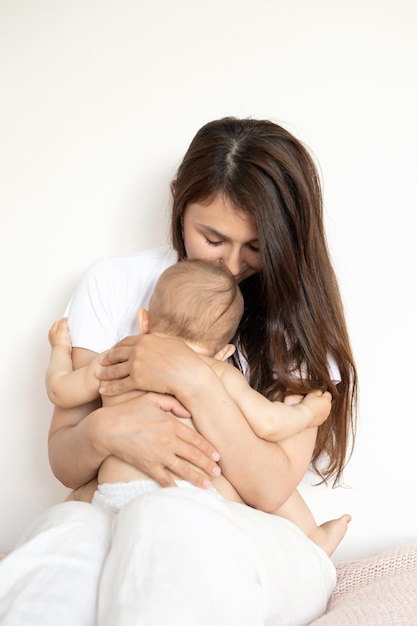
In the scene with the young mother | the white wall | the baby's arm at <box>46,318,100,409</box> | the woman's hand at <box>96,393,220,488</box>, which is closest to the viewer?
the young mother

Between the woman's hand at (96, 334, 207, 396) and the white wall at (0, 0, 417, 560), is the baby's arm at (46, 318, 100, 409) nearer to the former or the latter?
the woman's hand at (96, 334, 207, 396)

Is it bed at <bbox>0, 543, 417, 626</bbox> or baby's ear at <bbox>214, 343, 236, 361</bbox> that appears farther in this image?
baby's ear at <bbox>214, 343, 236, 361</bbox>

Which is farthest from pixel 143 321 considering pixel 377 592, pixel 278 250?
pixel 377 592

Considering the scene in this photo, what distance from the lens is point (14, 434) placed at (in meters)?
2.66

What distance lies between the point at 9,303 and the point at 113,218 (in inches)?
17.3

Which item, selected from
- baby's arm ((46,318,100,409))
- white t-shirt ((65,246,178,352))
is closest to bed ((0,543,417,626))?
baby's arm ((46,318,100,409))

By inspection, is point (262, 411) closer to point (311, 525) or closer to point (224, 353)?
point (224, 353)

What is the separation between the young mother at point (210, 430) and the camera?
134 cm

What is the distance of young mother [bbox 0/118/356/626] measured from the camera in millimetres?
1340

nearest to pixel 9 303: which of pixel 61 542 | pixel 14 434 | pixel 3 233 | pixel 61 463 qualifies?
pixel 3 233

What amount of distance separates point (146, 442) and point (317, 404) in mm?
517

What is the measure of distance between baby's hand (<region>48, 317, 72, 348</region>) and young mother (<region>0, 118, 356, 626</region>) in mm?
34

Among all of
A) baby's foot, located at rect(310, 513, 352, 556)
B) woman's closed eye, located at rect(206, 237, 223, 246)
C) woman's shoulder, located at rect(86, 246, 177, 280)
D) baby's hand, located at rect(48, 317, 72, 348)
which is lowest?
baby's foot, located at rect(310, 513, 352, 556)

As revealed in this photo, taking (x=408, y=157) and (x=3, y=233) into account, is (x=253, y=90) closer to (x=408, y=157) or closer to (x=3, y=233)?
(x=408, y=157)
